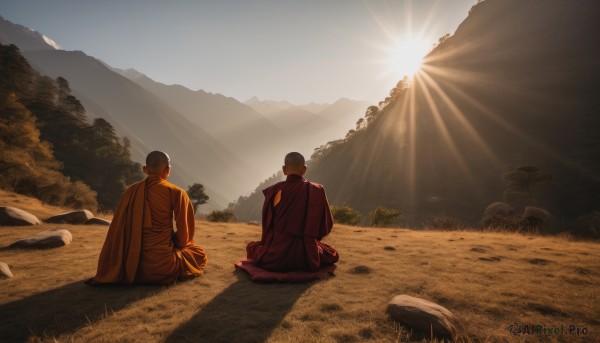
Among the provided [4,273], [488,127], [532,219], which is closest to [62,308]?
[4,273]

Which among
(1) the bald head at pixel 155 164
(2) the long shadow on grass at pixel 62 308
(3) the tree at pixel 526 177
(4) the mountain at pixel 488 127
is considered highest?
(4) the mountain at pixel 488 127

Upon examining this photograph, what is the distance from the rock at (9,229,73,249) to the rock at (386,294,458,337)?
8.20m

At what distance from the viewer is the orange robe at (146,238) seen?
4676 millimetres

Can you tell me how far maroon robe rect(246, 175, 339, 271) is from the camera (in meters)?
5.33

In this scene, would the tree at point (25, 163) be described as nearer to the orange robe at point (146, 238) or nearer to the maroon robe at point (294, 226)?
the orange robe at point (146, 238)

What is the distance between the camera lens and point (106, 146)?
59.5 meters

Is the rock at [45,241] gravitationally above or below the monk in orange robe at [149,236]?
below

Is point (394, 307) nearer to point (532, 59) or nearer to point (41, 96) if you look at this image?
point (41, 96)

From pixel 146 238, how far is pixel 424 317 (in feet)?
14.3

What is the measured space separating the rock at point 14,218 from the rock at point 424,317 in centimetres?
1229

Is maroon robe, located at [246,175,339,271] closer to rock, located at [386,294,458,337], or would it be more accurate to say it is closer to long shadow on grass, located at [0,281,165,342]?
long shadow on grass, located at [0,281,165,342]

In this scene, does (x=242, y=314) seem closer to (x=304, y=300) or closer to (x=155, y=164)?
(x=304, y=300)

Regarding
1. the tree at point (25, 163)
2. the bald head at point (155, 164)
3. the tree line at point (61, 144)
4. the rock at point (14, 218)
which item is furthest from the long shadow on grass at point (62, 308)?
the tree line at point (61, 144)

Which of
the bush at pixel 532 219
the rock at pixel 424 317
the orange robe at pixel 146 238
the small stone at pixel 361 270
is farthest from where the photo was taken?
the bush at pixel 532 219
